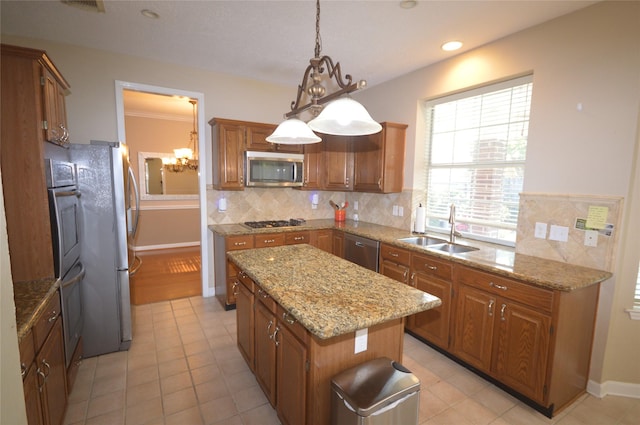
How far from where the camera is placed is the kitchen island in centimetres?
139

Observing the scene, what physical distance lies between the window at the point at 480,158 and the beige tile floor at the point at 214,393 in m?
Answer: 1.31

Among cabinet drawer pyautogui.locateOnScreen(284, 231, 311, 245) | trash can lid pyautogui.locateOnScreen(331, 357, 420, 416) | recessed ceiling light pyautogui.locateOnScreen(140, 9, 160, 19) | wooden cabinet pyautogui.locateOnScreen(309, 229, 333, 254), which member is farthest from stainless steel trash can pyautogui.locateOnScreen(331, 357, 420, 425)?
recessed ceiling light pyautogui.locateOnScreen(140, 9, 160, 19)

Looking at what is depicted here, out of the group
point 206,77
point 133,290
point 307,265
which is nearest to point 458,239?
point 307,265

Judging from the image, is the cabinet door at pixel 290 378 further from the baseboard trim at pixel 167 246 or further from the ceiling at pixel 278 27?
the baseboard trim at pixel 167 246

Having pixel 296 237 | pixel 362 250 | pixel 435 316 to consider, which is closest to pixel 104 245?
pixel 296 237

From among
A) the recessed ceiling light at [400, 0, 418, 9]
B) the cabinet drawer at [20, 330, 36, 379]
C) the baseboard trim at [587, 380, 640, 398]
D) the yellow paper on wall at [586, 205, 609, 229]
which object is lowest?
the baseboard trim at [587, 380, 640, 398]

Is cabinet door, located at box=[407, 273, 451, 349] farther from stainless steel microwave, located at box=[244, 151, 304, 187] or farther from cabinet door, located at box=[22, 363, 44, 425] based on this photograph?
cabinet door, located at box=[22, 363, 44, 425]

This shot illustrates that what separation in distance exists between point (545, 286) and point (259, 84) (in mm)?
3708

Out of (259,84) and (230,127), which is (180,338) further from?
(259,84)

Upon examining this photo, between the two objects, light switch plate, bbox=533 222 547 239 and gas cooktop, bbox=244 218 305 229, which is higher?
light switch plate, bbox=533 222 547 239

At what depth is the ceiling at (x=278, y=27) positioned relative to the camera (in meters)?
2.23

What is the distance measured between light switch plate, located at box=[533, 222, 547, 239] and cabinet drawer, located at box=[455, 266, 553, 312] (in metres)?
0.64

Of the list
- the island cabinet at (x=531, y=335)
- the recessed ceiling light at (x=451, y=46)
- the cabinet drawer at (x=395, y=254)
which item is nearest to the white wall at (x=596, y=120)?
the island cabinet at (x=531, y=335)

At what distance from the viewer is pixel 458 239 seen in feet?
10.3
